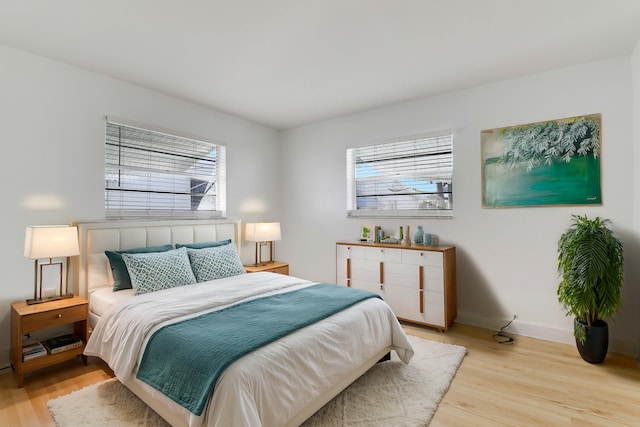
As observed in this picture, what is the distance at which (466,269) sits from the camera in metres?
3.60

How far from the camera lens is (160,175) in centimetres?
372

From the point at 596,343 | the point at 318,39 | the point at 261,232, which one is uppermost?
the point at 318,39

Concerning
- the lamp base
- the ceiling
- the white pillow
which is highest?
the ceiling

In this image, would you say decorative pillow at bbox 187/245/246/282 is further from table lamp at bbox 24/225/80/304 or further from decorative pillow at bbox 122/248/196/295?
table lamp at bbox 24/225/80/304

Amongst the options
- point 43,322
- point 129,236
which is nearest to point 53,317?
point 43,322

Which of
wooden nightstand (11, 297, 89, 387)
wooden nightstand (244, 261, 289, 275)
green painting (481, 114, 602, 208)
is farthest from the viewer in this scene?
wooden nightstand (244, 261, 289, 275)

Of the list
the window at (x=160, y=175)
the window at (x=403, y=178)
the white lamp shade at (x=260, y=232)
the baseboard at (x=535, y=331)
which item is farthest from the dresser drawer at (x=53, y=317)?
the baseboard at (x=535, y=331)

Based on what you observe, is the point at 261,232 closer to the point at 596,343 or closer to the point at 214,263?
the point at 214,263

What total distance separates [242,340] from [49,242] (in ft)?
6.49

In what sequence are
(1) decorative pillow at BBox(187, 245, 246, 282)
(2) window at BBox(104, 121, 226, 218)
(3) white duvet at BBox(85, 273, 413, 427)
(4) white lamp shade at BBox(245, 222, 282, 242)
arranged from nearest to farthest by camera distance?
(3) white duvet at BBox(85, 273, 413, 427), (1) decorative pillow at BBox(187, 245, 246, 282), (2) window at BBox(104, 121, 226, 218), (4) white lamp shade at BBox(245, 222, 282, 242)

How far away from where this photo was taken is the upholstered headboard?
9.59 feet

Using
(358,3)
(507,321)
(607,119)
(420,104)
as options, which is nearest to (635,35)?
(607,119)

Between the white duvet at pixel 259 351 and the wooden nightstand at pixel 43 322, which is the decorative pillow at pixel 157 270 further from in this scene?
the wooden nightstand at pixel 43 322

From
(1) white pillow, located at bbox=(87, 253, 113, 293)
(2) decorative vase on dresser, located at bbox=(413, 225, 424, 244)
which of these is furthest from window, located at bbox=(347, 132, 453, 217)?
(1) white pillow, located at bbox=(87, 253, 113, 293)
